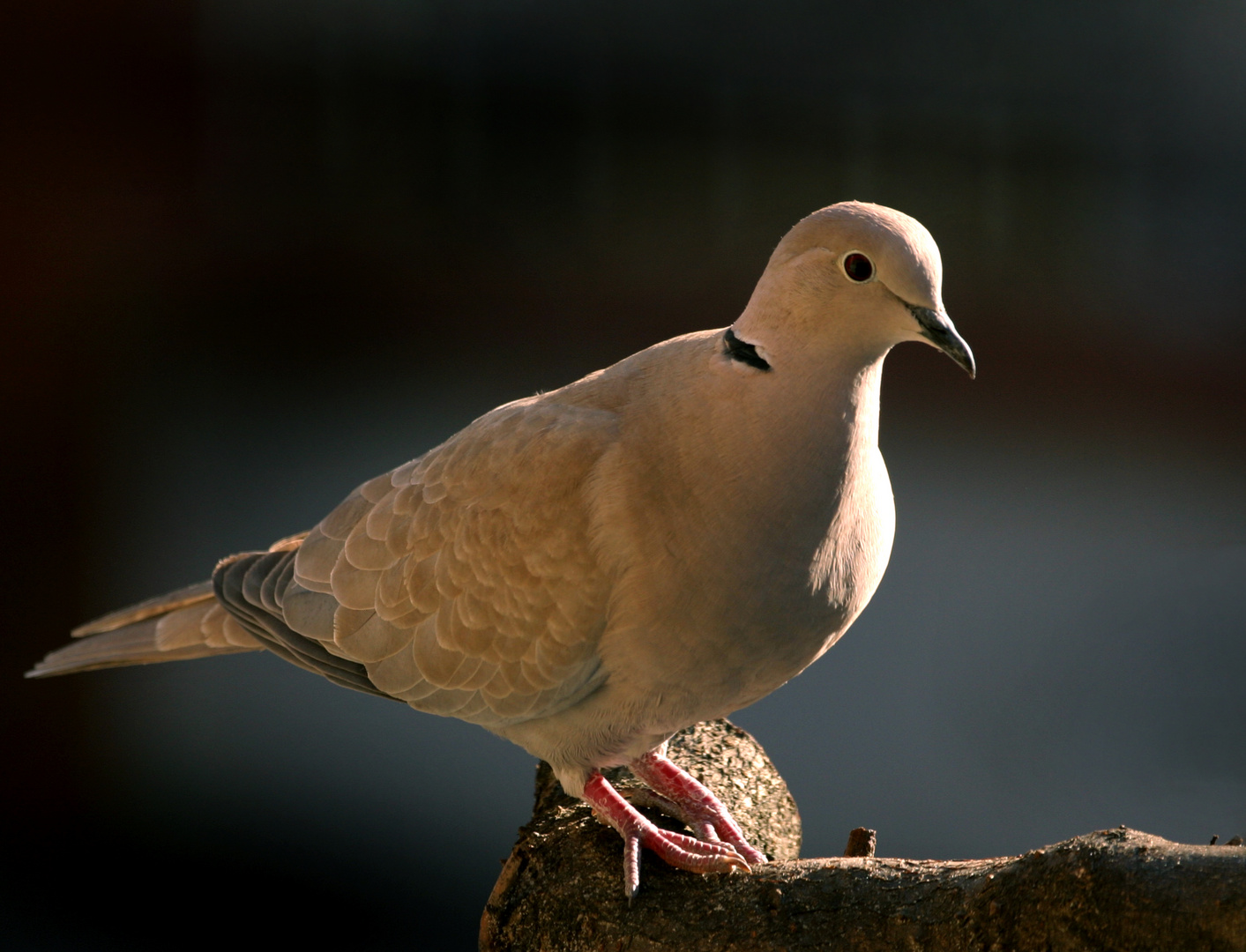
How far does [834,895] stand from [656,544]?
0.49 meters

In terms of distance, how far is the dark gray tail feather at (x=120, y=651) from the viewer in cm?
211

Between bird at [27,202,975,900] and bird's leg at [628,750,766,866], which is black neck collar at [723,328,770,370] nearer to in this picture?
bird at [27,202,975,900]

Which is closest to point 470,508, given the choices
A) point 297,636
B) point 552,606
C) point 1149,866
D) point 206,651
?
point 552,606

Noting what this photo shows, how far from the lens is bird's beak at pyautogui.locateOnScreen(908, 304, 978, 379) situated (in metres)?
1.33

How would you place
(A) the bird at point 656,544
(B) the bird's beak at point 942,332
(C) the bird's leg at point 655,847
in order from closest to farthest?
(B) the bird's beak at point 942,332
(A) the bird at point 656,544
(C) the bird's leg at point 655,847

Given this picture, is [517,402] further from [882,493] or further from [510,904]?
[510,904]

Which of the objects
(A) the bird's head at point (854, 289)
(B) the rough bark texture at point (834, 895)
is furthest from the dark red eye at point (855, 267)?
(B) the rough bark texture at point (834, 895)

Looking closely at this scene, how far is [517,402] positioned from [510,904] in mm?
770

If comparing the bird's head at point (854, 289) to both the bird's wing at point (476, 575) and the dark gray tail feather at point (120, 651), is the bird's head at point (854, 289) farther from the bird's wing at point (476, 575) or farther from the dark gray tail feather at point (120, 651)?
the dark gray tail feather at point (120, 651)

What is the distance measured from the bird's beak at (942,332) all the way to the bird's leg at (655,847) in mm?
752

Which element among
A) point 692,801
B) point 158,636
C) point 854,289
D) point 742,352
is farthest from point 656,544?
point 158,636

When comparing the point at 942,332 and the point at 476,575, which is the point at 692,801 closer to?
the point at 476,575

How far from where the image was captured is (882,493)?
5.44 feet

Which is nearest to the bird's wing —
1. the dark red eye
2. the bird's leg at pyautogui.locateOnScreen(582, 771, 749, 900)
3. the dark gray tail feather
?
the bird's leg at pyautogui.locateOnScreen(582, 771, 749, 900)
